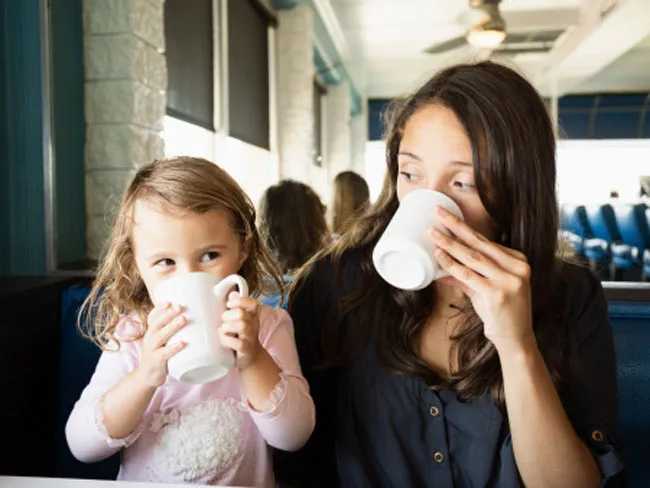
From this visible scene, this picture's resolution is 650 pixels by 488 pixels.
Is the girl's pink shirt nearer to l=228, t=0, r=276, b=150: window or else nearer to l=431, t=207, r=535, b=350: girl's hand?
l=431, t=207, r=535, b=350: girl's hand

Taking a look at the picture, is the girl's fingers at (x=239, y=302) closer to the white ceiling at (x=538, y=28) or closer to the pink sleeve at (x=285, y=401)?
the pink sleeve at (x=285, y=401)

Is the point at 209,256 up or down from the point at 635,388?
up

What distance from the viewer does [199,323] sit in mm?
702

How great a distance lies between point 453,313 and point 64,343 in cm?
97

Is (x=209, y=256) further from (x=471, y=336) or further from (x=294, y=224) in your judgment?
(x=294, y=224)

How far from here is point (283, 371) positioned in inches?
37.6

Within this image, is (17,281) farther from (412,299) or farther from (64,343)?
(412,299)

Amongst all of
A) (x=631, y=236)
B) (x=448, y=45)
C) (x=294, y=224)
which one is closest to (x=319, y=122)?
(x=448, y=45)

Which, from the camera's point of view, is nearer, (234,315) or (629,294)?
(234,315)

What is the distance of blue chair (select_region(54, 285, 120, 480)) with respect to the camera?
1.40 m

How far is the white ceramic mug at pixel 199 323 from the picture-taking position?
70 cm

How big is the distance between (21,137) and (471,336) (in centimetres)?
132

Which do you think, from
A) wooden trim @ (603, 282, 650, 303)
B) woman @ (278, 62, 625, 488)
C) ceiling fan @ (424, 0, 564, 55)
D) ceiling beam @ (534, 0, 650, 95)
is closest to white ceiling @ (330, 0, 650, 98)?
ceiling beam @ (534, 0, 650, 95)

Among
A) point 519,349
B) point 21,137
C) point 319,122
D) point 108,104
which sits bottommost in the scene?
point 519,349
